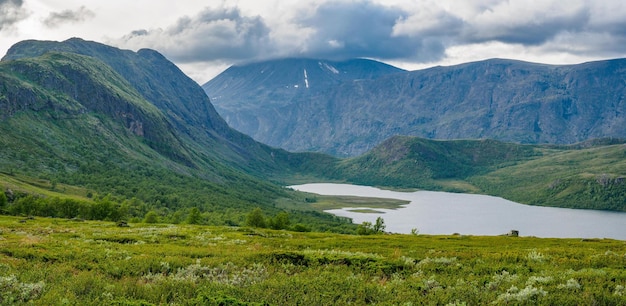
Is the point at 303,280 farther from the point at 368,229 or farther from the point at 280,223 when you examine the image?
the point at 368,229

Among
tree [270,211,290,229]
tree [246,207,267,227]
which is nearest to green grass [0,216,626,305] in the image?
tree [270,211,290,229]

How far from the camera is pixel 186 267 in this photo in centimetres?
2495

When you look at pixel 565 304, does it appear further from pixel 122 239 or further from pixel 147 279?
pixel 122 239

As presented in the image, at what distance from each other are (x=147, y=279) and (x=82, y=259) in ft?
27.0

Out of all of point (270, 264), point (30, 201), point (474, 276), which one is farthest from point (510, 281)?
point (30, 201)

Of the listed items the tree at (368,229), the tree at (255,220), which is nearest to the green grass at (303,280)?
the tree at (255,220)

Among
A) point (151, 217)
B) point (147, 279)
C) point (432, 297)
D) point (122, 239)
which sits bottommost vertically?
point (151, 217)

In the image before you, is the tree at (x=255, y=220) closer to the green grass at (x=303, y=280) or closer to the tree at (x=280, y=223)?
the tree at (x=280, y=223)

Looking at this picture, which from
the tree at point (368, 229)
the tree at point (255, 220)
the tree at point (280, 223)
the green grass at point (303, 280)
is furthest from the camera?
the tree at point (368, 229)

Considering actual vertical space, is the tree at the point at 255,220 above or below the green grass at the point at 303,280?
below

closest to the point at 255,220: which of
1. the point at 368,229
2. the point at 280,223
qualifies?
the point at 280,223

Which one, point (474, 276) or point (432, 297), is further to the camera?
point (474, 276)

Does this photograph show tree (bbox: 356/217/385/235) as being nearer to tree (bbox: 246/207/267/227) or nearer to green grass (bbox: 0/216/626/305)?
tree (bbox: 246/207/267/227)

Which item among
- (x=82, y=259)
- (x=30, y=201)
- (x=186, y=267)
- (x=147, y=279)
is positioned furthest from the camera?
(x=30, y=201)
